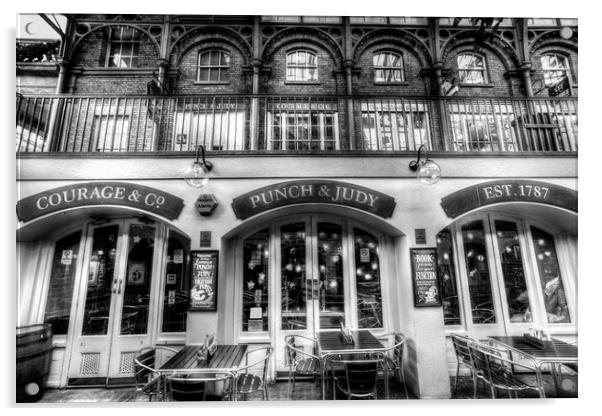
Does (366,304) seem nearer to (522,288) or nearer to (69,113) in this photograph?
(522,288)

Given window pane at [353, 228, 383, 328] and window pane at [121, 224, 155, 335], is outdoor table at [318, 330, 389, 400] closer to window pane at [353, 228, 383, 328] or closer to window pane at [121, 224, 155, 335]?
window pane at [353, 228, 383, 328]

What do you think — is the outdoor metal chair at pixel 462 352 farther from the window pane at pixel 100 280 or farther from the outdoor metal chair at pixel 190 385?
the window pane at pixel 100 280

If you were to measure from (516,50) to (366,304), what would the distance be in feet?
22.6

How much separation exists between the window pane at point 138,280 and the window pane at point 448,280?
4.80 meters

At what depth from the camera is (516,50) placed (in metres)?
6.74

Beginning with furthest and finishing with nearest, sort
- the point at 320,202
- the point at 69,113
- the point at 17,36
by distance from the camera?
the point at 69,113 → the point at 320,202 → the point at 17,36

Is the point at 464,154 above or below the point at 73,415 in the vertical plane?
above

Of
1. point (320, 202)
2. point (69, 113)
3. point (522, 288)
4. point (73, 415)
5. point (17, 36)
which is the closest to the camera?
point (73, 415)

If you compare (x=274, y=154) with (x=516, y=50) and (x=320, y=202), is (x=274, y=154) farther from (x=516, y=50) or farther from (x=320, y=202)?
(x=516, y=50)

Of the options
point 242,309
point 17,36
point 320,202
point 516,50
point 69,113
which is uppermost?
point 516,50

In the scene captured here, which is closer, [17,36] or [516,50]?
[17,36]

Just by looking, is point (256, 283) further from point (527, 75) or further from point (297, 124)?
point (527, 75)

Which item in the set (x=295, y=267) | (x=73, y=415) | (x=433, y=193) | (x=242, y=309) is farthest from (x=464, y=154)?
(x=73, y=415)

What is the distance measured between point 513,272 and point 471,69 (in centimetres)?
491
